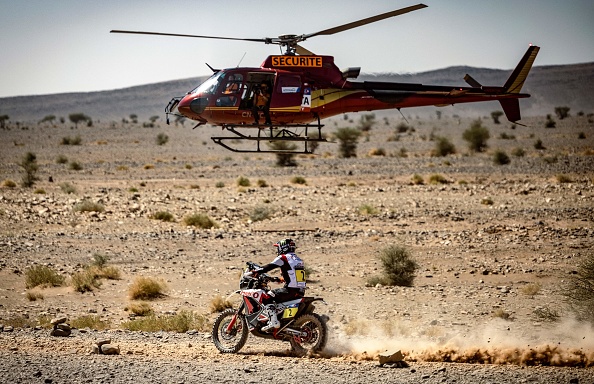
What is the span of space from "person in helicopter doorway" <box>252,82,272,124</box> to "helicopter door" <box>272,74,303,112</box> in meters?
0.18

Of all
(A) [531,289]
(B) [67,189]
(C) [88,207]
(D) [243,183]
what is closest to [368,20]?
(A) [531,289]

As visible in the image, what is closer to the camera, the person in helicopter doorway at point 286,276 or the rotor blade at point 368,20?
the person in helicopter doorway at point 286,276

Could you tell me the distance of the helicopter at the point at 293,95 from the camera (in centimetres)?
1742

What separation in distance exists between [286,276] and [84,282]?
936 centimetres

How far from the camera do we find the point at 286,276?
1315cm

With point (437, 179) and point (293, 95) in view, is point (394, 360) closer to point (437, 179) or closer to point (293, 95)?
point (293, 95)

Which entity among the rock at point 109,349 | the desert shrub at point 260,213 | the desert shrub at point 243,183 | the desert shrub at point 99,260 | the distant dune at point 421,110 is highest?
the distant dune at point 421,110

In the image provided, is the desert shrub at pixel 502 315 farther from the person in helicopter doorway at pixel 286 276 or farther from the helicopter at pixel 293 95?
the person in helicopter doorway at pixel 286 276

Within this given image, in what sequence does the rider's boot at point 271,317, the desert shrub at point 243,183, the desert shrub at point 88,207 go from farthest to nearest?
the desert shrub at point 243,183 → the desert shrub at point 88,207 → the rider's boot at point 271,317

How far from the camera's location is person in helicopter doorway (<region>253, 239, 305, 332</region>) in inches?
510

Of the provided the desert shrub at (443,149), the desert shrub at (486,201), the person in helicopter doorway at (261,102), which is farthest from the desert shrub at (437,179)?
the person in helicopter doorway at (261,102)

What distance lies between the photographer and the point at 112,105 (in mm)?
172875

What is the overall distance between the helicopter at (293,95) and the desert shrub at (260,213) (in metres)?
12.0

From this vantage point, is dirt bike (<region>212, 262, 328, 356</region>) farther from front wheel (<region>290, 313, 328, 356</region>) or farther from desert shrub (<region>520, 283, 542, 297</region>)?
desert shrub (<region>520, 283, 542, 297</region>)
